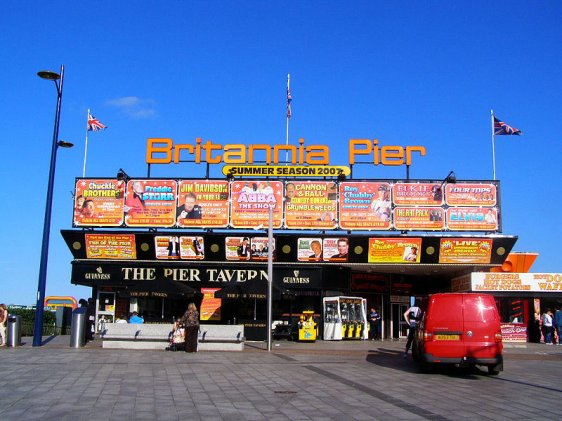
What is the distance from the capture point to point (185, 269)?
31.3 m

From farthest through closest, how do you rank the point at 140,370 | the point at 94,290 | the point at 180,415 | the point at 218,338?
the point at 94,290, the point at 218,338, the point at 140,370, the point at 180,415

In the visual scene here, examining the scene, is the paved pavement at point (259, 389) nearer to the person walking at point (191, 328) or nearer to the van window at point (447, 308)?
the person walking at point (191, 328)

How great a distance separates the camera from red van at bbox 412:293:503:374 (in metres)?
14.0

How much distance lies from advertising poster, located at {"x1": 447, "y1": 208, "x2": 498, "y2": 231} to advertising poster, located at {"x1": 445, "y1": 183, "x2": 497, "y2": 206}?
35cm

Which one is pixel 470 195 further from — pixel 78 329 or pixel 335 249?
pixel 78 329

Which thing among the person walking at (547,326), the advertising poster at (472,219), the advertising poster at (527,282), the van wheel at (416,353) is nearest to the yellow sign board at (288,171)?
the advertising poster at (472,219)

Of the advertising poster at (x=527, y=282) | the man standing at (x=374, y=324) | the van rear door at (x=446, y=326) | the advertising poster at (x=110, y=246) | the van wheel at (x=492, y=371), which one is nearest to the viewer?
the van rear door at (x=446, y=326)

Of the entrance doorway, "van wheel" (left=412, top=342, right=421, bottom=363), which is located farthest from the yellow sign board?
"van wheel" (left=412, top=342, right=421, bottom=363)

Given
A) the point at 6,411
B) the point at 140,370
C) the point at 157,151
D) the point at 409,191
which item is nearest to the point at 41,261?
the point at 140,370

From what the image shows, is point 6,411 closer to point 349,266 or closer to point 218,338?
point 218,338

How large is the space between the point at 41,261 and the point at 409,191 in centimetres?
1754

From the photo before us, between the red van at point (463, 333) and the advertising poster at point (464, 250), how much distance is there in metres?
16.0

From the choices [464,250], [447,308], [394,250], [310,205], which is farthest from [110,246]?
[447,308]

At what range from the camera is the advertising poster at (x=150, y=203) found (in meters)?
30.7
